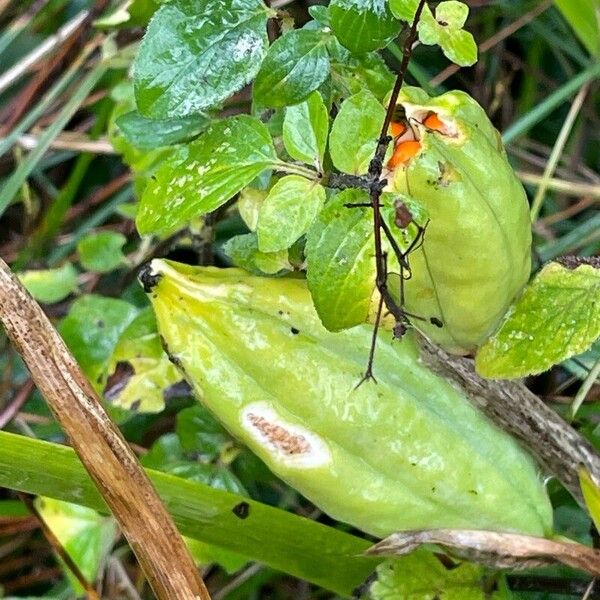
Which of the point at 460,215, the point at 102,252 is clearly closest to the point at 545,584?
the point at 460,215

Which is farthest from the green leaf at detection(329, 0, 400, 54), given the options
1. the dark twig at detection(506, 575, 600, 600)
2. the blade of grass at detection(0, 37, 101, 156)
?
the blade of grass at detection(0, 37, 101, 156)

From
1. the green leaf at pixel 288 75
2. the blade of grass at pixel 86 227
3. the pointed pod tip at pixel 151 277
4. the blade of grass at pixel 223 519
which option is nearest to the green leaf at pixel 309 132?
the green leaf at pixel 288 75

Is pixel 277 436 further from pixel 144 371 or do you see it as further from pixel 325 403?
pixel 144 371

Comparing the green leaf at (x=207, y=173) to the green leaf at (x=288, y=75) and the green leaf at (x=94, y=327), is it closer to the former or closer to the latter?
the green leaf at (x=288, y=75)

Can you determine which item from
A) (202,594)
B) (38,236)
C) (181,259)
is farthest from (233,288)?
(38,236)

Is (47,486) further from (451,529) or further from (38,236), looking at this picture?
(38,236)

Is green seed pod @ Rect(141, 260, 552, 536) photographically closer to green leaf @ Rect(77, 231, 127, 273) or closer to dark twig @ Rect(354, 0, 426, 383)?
dark twig @ Rect(354, 0, 426, 383)
